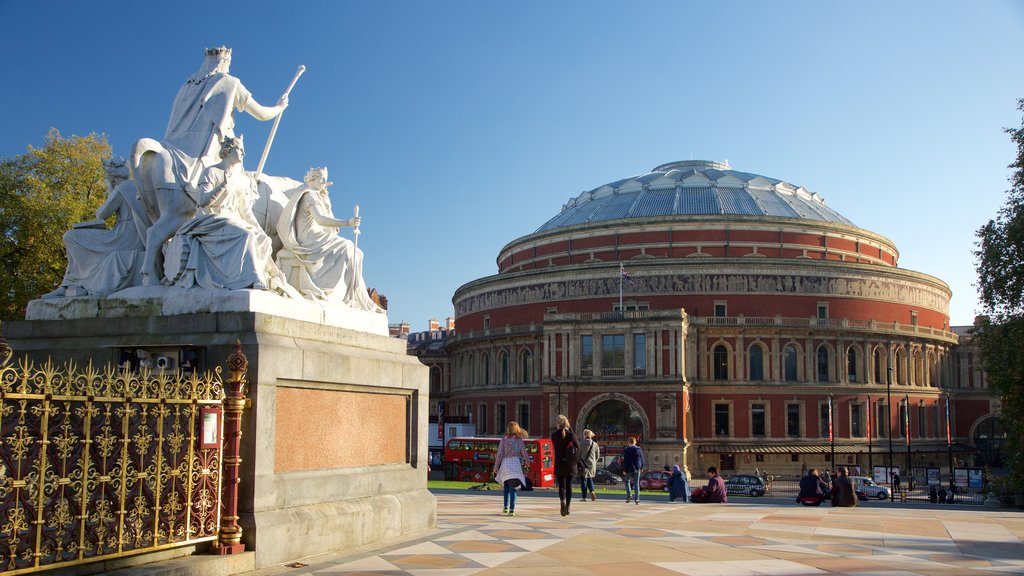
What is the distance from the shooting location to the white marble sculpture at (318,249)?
10484 millimetres

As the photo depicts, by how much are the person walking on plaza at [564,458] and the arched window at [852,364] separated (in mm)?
50109

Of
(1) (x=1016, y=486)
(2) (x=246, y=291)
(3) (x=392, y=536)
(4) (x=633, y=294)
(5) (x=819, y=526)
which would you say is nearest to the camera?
(2) (x=246, y=291)

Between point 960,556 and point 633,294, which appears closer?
point 960,556

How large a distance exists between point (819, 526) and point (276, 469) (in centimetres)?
791

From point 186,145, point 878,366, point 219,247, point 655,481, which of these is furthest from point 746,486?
point 219,247

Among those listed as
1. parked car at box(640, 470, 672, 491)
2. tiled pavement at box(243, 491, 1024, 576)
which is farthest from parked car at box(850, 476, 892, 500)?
tiled pavement at box(243, 491, 1024, 576)

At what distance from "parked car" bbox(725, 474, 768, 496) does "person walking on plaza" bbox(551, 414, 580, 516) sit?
29.3 meters

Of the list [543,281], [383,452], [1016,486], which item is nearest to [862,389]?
[543,281]

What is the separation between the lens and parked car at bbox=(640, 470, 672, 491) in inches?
1698

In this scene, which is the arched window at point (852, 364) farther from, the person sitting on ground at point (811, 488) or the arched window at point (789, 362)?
the person sitting on ground at point (811, 488)

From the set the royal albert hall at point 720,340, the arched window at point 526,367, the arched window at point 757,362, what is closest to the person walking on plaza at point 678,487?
the royal albert hall at point 720,340

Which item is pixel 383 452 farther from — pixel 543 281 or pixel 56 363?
pixel 543 281

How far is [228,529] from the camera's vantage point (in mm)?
7816

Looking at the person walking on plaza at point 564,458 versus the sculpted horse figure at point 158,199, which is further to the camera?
the person walking on plaza at point 564,458
